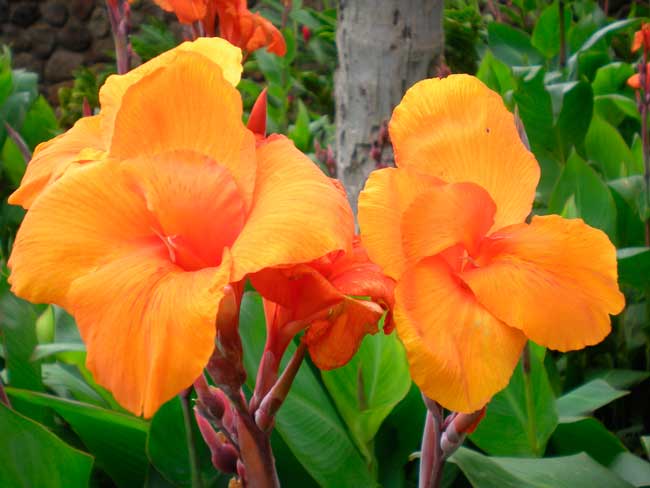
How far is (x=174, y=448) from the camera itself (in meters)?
0.74

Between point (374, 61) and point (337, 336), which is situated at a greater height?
point (337, 336)

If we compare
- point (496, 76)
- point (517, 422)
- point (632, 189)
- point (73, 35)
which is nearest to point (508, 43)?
point (496, 76)

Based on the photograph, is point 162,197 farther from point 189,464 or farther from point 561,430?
point 561,430

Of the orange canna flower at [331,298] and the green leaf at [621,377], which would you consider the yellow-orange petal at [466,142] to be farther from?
the green leaf at [621,377]

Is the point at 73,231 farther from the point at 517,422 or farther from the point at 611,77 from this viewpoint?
the point at 611,77

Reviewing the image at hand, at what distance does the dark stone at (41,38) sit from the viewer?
6.23 m

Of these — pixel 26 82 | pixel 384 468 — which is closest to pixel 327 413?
pixel 384 468

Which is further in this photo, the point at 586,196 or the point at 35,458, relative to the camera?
the point at 586,196

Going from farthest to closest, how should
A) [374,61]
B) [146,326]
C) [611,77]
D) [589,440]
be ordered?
1. [611,77]
2. [374,61]
3. [589,440]
4. [146,326]

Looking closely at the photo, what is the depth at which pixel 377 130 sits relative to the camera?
189 cm

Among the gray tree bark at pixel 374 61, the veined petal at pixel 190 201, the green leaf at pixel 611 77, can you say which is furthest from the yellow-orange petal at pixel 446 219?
the green leaf at pixel 611 77

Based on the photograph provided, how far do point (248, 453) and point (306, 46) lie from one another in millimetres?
3385

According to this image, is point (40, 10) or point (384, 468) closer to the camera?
point (384, 468)

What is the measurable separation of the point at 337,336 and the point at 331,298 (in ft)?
0.13
